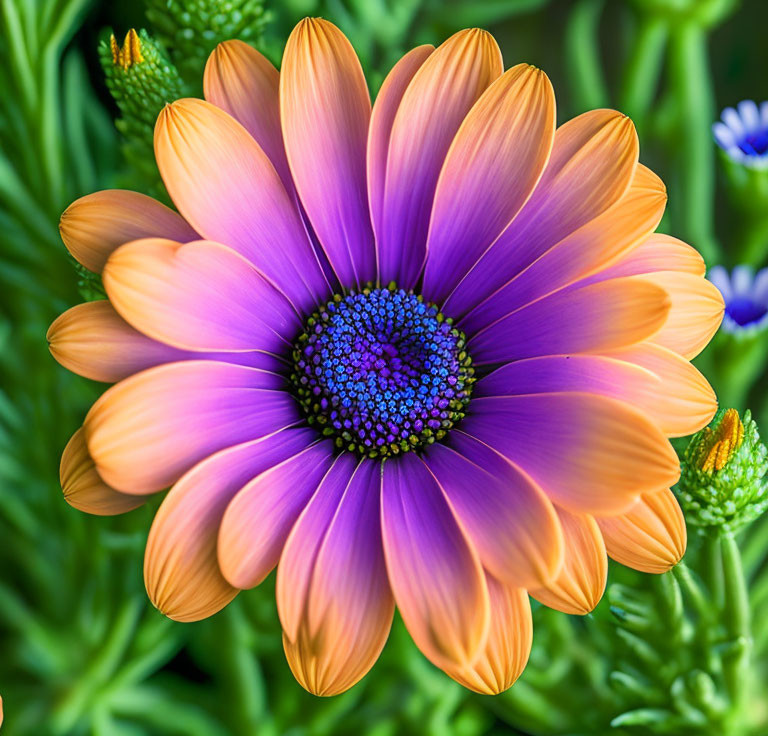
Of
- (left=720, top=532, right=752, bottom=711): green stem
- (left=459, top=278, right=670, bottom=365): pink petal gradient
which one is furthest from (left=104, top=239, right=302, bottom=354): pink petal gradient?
(left=720, top=532, right=752, bottom=711): green stem

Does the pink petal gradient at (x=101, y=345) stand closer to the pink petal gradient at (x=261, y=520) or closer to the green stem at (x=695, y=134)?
the pink petal gradient at (x=261, y=520)

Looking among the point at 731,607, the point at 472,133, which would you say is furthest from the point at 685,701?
the point at 472,133

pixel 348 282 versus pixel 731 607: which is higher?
pixel 348 282

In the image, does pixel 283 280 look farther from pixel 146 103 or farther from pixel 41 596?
pixel 41 596

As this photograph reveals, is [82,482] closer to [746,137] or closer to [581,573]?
[581,573]

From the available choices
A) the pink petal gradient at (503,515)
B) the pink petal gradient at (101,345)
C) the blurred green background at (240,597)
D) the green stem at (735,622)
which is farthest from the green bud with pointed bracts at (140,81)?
the green stem at (735,622)

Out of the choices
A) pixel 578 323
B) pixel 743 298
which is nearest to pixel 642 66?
pixel 743 298
